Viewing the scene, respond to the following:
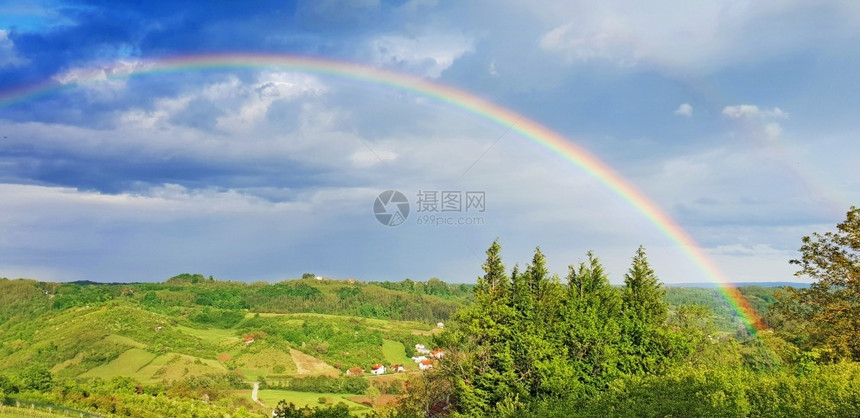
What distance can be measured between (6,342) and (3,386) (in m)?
107

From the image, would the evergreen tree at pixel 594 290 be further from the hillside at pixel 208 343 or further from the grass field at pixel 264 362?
the grass field at pixel 264 362

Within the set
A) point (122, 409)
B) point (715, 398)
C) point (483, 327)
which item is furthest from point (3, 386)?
point (715, 398)

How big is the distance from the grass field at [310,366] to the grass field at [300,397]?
20.2 metres

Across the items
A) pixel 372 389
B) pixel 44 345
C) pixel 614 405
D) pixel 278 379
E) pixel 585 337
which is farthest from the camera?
pixel 44 345

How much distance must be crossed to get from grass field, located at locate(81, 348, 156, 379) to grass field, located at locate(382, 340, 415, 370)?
5695cm

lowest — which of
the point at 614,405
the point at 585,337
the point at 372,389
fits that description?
the point at 372,389

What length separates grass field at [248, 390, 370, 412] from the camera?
317 ft

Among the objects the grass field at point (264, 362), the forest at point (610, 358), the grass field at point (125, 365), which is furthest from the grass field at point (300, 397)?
the grass field at point (125, 365)

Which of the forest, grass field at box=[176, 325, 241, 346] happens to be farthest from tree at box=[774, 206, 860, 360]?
grass field at box=[176, 325, 241, 346]

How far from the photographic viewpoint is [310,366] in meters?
140

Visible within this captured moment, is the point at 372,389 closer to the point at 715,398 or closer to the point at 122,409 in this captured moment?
the point at 122,409

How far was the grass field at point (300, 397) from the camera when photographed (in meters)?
96.8

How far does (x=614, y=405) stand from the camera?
25.9 metres

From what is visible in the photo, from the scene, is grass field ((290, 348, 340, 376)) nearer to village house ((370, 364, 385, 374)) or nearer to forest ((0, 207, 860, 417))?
village house ((370, 364, 385, 374))
